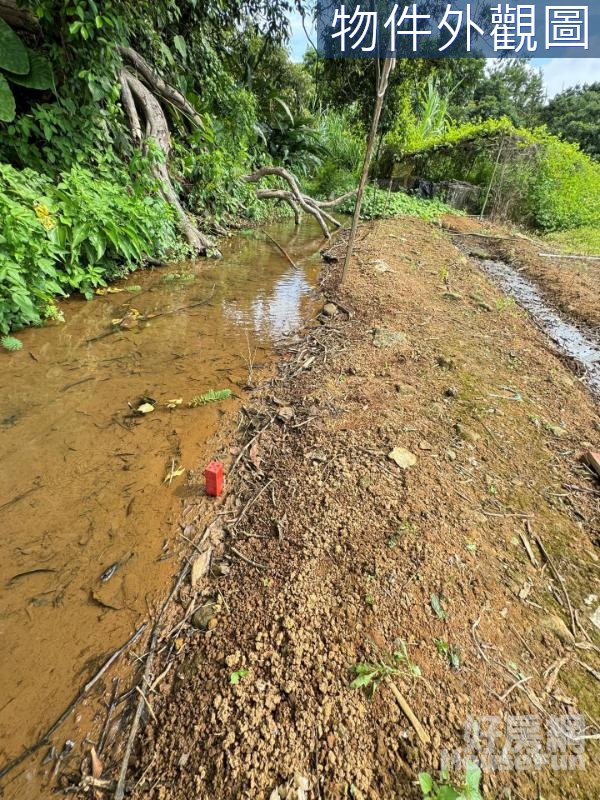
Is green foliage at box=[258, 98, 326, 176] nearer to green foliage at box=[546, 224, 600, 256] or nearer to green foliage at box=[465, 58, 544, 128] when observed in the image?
green foliage at box=[546, 224, 600, 256]

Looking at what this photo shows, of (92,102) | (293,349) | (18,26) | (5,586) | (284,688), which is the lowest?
(284,688)

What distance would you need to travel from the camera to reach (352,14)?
4816mm

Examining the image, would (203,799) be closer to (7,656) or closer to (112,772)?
(112,772)

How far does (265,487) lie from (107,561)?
2.35 ft

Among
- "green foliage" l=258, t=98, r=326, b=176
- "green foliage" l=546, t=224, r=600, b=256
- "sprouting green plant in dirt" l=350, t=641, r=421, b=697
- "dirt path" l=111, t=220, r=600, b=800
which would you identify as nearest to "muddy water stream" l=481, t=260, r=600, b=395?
"dirt path" l=111, t=220, r=600, b=800

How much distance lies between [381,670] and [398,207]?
1076 cm

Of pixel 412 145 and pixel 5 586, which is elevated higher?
pixel 412 145

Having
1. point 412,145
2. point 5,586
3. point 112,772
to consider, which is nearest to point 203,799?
point 112,772

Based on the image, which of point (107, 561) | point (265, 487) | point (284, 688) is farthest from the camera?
point (265, 487)

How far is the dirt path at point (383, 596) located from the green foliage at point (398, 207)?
8235 millimetres

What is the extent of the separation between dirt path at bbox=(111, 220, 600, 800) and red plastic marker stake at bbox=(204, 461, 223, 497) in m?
0.09

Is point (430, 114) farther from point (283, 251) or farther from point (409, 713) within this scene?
point (409, 713)

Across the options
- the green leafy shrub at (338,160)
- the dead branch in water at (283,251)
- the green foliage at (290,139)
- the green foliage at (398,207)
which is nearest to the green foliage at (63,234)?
the dead branch in water at (283,251)

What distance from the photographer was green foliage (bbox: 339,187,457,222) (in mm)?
9461
